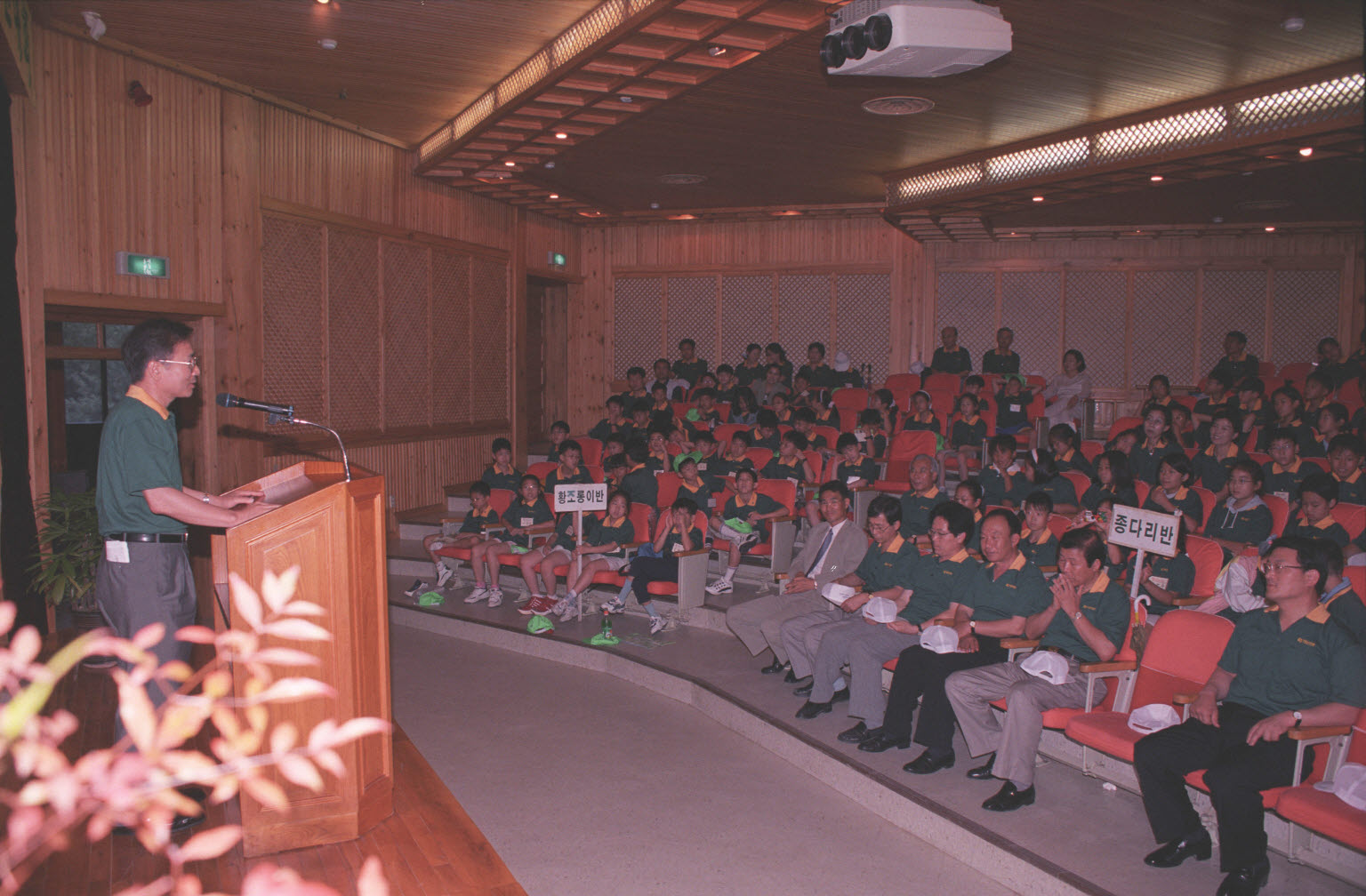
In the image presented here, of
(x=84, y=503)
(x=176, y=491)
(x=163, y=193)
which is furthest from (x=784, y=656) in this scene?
(x=163, y=193)

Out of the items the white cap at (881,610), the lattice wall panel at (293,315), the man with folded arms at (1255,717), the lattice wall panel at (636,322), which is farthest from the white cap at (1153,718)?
the lattice wall panel at (636,322)

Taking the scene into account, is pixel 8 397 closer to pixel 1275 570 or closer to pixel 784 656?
pixel 784 656

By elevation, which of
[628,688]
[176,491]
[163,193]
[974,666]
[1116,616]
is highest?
[163,193]

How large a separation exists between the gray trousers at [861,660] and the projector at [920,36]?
8.82 feet

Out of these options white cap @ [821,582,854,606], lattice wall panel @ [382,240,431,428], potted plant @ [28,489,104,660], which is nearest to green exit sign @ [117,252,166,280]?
potted plant @ [28,489,104,660]

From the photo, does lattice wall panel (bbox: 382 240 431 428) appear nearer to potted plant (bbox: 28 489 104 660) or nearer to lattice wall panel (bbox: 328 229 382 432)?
lattice wall panel (bbox: 328 229 382 432)

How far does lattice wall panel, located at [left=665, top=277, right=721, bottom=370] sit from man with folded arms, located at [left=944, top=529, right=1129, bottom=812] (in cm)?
847

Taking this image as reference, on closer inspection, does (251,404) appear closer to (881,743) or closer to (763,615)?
(881,743)

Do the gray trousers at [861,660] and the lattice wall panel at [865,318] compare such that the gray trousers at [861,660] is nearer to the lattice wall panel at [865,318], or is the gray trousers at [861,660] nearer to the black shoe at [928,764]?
the black shoe at [928,764]

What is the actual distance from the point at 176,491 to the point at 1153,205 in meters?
9.62

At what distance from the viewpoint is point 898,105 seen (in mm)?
7043

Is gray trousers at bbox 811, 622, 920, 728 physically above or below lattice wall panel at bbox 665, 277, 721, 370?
below

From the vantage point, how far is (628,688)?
226 inches

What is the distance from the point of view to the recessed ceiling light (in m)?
6.91
